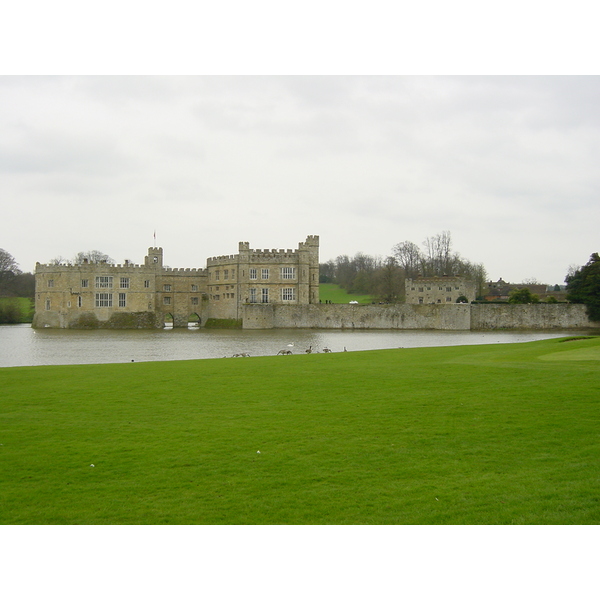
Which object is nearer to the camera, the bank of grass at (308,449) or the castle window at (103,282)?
the bank of grass at (308,449)

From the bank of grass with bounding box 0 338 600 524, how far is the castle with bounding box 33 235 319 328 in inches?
1738

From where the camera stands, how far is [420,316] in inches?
2206

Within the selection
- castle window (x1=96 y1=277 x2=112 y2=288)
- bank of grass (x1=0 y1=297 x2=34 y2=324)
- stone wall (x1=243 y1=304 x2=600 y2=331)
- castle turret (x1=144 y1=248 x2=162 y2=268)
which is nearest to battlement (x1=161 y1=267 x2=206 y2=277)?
castle turret (x1=144 y1=248 x2=162 y2=268)

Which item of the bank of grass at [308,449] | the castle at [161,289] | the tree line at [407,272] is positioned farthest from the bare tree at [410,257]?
the bank of grass at [308,449]

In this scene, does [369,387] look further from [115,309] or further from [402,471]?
[115,309]

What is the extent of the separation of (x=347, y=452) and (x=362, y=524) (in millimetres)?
2447

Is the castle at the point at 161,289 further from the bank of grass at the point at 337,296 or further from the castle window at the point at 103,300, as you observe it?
the bank of grass at the point at 337,296

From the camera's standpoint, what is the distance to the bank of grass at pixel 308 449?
6.14 m

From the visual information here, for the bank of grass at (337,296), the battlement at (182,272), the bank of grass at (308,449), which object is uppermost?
the battlement at (182,272)

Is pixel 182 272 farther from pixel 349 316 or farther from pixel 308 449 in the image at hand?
pixel 308 449

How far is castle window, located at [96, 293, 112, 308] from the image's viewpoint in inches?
2286

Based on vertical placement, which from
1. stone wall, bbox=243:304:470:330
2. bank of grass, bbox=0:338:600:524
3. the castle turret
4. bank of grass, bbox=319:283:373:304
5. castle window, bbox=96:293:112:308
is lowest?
bank of grass, bbox=0:338:600:524

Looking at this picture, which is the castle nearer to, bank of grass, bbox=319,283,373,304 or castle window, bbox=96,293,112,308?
castle window, bbox=96,293,112,308

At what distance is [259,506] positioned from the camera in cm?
625
